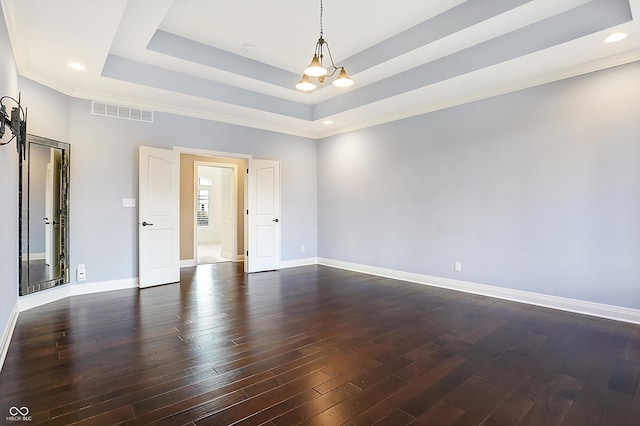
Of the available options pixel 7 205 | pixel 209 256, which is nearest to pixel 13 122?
pixel 7 205

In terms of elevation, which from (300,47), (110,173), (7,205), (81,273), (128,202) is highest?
(300,47)

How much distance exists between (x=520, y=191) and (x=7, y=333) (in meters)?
5.73

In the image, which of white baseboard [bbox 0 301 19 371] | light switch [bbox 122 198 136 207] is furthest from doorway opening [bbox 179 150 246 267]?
white baseboard [bbox 0 301 19 371]

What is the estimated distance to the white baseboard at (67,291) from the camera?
3.88 m

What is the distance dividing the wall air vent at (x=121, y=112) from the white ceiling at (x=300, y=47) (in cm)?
11

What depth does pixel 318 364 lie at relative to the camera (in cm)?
255

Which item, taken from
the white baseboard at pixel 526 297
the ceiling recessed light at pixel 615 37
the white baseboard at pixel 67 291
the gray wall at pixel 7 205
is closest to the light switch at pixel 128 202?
the white baseboard at pixel 67 291

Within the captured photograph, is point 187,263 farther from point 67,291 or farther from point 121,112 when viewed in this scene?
point 121,112

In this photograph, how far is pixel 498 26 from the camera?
3443mm

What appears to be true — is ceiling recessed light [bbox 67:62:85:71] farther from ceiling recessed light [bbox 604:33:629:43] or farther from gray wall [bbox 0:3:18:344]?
ceiling recessed light [bbox 604:33:629:43]

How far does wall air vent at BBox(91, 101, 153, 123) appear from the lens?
185 inches

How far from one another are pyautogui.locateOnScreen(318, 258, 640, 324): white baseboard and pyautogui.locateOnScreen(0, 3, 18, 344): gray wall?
16.3 ft

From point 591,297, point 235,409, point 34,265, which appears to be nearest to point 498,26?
point 591,297

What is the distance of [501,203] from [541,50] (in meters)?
1.90
